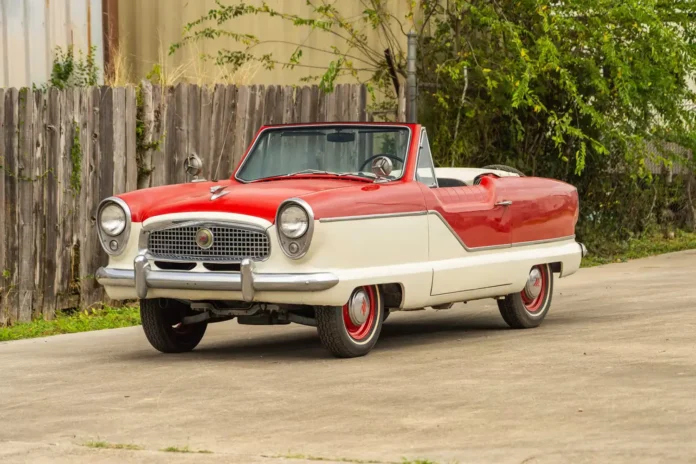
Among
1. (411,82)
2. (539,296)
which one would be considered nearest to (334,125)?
(539,296)

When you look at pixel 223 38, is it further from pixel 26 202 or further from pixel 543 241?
pixel 543 241

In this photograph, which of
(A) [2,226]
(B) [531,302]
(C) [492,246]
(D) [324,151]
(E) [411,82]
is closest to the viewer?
(D) [324,151]

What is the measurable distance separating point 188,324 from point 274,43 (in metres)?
8.02

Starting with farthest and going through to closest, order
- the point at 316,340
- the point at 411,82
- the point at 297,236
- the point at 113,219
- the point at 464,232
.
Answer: the point at 411,82 → the point at 316,340 → the point at 464,232 → the point at 113,219 → the point at 297,236

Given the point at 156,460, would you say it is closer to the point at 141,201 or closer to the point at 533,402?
the point at 533,402

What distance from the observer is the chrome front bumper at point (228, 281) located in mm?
8773

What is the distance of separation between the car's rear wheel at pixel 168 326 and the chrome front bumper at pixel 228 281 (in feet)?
1.54

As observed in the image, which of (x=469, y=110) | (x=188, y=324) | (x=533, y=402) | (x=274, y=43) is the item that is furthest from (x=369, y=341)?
(x=274, y=43)

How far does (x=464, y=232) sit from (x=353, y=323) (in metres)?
1.26

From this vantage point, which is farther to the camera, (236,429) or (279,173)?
(279,173)

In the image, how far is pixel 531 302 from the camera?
1112 centimetres

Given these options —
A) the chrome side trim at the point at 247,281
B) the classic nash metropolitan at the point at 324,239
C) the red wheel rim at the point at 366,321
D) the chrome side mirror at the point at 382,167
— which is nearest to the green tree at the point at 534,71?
the classic nash metropolitan at the point at 324,239

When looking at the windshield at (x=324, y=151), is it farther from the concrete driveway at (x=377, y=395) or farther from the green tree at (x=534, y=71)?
the green tree at (x=534, y=71)

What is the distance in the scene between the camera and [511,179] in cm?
1085
